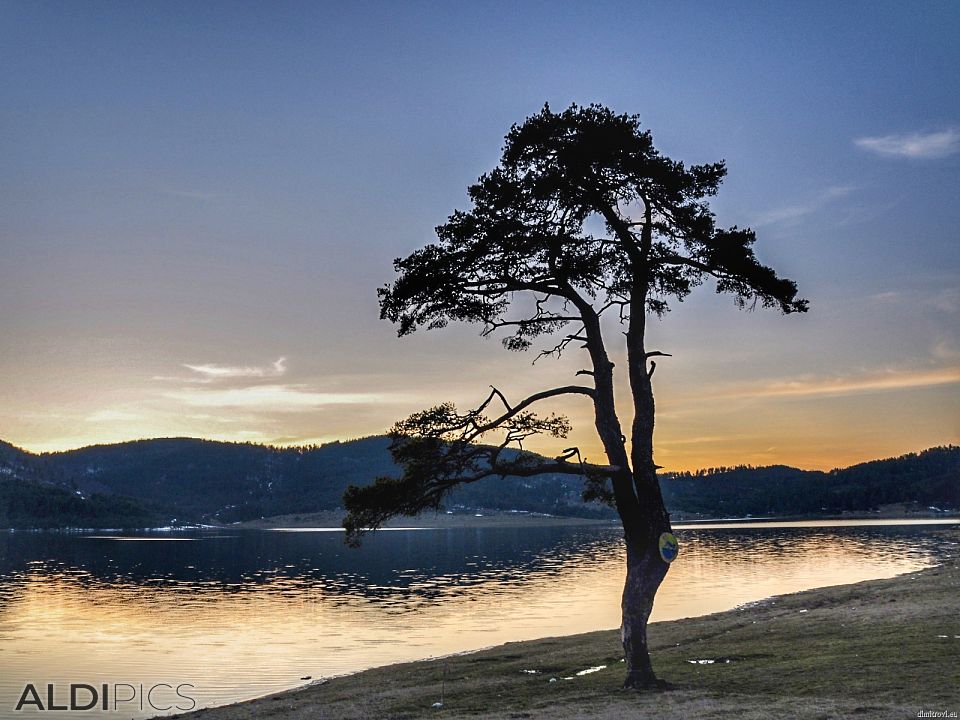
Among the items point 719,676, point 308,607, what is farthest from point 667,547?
point 308,607

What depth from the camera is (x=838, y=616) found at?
130ft

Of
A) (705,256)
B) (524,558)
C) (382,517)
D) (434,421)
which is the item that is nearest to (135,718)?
(382,517)

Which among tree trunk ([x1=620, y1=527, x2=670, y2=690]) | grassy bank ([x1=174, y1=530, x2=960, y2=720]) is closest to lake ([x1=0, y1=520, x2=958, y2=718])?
grassy bank ([x1=174, y1=530, x2=960, y2=720])

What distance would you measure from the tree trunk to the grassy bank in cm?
95

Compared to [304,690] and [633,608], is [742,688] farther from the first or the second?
[304,690]

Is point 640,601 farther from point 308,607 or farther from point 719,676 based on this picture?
point 308,607

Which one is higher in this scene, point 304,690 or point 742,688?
point 742,688

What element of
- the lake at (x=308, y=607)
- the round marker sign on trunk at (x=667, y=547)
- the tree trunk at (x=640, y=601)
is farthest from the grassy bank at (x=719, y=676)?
the lake at (x=308, y=607)

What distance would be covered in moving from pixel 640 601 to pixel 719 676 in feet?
11.1

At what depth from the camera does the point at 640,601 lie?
24250 millimetres

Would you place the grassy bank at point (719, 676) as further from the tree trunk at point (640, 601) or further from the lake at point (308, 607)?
the lake at point (308, 607)

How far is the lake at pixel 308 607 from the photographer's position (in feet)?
158

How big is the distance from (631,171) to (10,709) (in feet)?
111

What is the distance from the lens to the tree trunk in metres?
24.0
